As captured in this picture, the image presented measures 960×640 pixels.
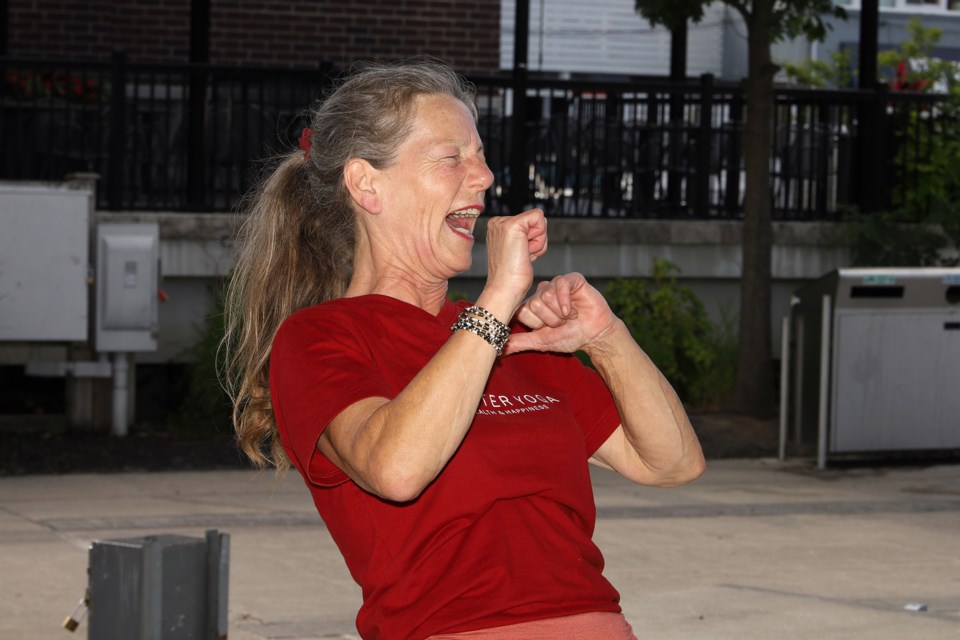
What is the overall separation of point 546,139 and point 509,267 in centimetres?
945

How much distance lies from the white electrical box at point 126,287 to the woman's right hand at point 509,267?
746cm

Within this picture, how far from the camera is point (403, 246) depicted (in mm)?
2648

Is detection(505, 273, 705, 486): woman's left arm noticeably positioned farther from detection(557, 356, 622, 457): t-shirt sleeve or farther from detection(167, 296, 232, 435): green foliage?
detection(167, 296, 232, 435): green foliage

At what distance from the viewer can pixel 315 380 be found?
92.7 inches

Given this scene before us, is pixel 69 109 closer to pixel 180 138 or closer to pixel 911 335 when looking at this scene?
pixel 180 138

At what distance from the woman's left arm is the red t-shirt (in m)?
0.13

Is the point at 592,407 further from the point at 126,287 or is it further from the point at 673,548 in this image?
the point at 126,287

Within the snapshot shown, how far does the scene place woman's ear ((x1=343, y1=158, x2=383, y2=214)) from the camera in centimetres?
262

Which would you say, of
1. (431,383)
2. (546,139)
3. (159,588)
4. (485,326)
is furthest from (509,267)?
(546,139)

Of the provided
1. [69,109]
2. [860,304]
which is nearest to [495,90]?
[69,109]

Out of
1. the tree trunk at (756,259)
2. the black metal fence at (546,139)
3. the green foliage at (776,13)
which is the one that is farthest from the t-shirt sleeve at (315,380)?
the tree trunk at (756,259)

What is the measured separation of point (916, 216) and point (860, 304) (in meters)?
3.32

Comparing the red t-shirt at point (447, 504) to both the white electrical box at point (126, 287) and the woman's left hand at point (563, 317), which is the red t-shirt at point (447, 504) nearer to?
the woman's left hand at point (563, 317)

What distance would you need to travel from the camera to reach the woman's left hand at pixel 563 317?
257 centimetres
